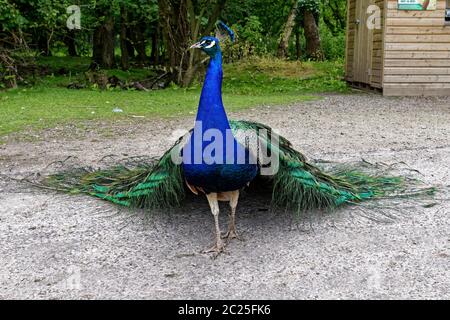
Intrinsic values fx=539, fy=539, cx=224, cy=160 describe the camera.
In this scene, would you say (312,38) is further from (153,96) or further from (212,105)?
(212,105)

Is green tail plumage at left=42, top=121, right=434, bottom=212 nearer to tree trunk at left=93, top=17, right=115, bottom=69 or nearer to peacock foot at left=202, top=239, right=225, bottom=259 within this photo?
peacock foot at left=202, top=239, right=225, bottom=259

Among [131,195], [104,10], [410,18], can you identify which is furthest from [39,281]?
[104,10]

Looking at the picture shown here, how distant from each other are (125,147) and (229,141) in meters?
3.93

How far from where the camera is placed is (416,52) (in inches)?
485

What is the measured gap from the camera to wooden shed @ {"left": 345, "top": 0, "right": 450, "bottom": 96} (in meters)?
12.1

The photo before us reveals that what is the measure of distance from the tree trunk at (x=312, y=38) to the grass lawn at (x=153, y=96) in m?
2.68

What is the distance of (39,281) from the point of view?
3.20 m

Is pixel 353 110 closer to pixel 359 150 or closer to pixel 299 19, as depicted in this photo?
pixel 359 150

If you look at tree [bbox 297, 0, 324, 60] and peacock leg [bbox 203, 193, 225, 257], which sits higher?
tree [bbox 297, 0, 324, 60]

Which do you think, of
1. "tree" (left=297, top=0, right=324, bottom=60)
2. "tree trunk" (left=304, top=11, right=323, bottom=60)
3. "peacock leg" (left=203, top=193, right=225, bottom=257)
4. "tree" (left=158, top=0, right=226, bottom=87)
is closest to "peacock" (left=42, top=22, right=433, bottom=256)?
"peacock leg" (left=203, top=193, right=225, bottom=257)

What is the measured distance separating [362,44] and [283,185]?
10899mm

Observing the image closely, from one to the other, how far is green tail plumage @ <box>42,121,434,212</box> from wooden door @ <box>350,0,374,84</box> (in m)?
9.32

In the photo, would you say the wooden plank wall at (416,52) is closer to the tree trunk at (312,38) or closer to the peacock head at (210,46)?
the peacock head at (210,46)

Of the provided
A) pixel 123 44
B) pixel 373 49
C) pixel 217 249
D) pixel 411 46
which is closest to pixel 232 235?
pixel 217 249
